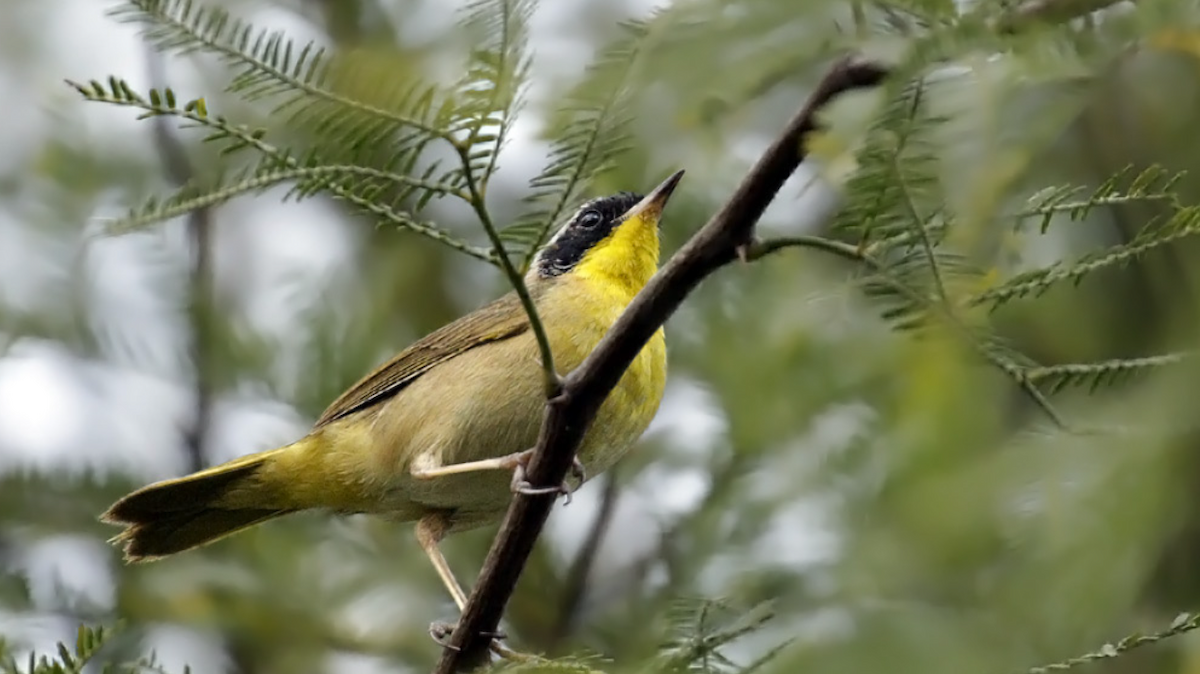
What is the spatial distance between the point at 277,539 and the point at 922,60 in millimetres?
3722

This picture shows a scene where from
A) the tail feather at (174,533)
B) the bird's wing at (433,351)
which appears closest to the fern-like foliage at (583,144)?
the bird's wing at (433,351)

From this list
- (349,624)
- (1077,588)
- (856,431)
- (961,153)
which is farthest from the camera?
(349,624)

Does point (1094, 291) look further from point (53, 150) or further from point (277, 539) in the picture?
point (53, 150)

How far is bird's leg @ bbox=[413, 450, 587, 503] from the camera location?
252 cm

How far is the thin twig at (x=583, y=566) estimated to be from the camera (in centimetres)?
450

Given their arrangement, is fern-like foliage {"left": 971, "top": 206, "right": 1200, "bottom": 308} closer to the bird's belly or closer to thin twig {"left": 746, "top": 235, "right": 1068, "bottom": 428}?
thin twig {"left": 746, "top": 235, "right": 1068, "bottom": 428}

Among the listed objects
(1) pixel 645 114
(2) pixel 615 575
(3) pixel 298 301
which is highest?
(3) pixel 298 301

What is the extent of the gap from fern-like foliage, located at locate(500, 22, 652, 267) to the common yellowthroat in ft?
4.02

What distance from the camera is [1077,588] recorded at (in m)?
2.00

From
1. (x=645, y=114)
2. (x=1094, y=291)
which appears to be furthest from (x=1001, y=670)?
(x=1094, y=291)

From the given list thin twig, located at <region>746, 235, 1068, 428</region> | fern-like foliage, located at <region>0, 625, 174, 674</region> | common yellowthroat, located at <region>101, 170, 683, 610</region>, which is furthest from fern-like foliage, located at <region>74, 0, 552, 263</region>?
common yellowthroat, located at <region>101, 170, 683, 610</region>

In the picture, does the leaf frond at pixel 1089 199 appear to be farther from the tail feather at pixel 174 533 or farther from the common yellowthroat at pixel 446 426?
the tail feather at pixel 174 533

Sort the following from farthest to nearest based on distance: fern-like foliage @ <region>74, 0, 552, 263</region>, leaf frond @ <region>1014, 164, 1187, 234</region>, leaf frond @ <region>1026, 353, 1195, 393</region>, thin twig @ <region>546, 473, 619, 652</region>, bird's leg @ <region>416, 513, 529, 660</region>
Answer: thin twig @ <region>546, 473, 619, 652</region> < bird's leg @ <region>416, 513, 529, 660</region> < leaf frond @ <region>1026, 353, 1195, 393</region> < leaf frond @ <region>1014, 164, 1187, 234</region> < fern-like foliage @ <region>74, 0, 552, 263</region>

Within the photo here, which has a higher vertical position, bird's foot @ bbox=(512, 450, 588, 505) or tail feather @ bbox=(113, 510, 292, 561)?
tail feather @ bbox=(113, 510, 292, 561)
